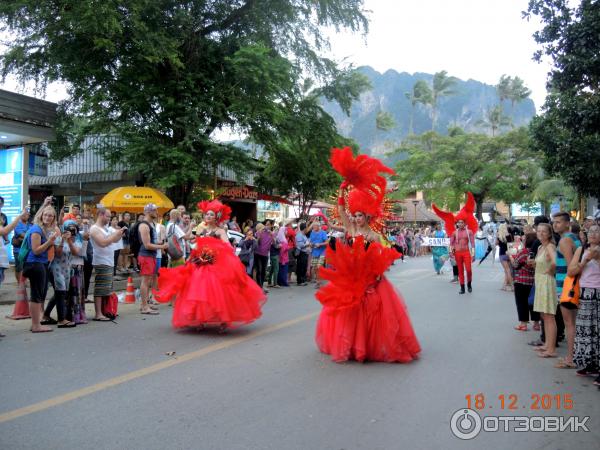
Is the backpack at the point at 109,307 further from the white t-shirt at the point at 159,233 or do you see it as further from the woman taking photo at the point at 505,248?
the woman taking photo at the point at 505,248


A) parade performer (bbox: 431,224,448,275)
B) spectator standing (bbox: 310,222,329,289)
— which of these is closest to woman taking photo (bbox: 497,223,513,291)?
parade performer (bbox: 431,224,448,275)

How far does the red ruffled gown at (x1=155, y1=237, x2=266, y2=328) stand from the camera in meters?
7.24

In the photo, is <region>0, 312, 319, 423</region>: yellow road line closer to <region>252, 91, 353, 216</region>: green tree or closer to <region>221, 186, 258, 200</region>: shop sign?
<region>252, 91, 353, 216</region>: green tree

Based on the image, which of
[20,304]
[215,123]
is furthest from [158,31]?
[20,304]

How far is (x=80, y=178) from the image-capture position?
77.7ft

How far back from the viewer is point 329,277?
19.6 feet

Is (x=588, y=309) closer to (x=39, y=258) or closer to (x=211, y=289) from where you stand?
(x=211, y=289)

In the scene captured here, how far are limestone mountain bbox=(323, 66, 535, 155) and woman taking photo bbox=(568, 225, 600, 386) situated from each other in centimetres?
14126

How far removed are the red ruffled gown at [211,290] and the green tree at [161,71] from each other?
8.41m

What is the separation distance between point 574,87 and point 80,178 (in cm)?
2012

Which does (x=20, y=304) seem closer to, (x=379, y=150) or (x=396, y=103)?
(x=379, y=150)

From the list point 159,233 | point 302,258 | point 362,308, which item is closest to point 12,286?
point 159,233

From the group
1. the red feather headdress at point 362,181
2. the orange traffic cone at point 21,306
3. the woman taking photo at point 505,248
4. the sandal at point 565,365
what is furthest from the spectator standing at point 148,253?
the woman taking photo at point 505,248

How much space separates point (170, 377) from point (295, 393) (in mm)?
1373
